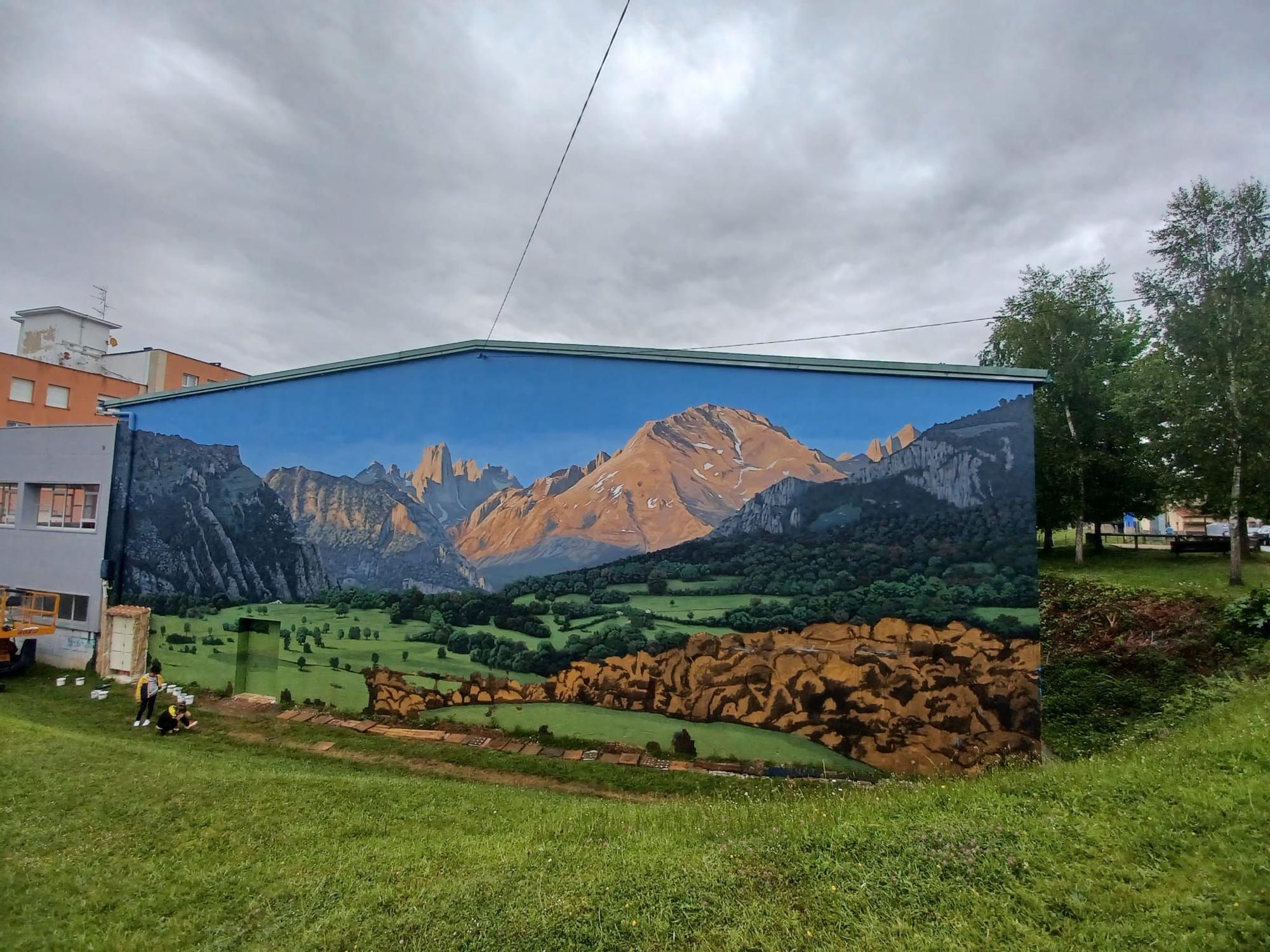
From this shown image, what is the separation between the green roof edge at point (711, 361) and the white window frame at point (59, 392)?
22.4 m

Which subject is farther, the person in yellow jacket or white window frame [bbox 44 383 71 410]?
white window frame [bbox 44 383 71 410]

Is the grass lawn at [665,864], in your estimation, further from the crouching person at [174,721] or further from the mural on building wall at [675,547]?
the crouching person at [174,721]

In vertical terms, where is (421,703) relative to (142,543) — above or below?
below

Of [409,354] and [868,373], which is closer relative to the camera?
[868,373]

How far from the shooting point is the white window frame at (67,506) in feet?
52.8

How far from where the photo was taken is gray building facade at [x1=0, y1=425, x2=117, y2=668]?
15.8 m

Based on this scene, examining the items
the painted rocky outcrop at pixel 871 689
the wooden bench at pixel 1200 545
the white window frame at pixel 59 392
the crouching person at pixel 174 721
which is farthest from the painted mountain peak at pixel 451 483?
the white window frame at pixel 59 392

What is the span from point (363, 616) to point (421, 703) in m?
2.20

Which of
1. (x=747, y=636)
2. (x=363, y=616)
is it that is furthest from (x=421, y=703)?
(x=747, y=636)

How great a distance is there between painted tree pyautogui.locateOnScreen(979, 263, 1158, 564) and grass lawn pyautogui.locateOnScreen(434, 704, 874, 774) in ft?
59.3

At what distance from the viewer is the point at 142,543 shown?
15.2 metres

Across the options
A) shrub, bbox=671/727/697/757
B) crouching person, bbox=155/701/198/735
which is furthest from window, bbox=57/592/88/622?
shrub, bbox=671/727/697/757

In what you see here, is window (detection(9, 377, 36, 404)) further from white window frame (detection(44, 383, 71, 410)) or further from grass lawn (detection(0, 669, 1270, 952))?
grass lawn (detection(0, 669, 1270, 952))

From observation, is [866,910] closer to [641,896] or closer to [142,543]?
[641,896]
